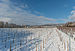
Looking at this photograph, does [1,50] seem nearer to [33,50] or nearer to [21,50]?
[21,50]

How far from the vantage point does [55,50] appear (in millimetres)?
4488

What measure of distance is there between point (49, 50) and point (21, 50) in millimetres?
2199

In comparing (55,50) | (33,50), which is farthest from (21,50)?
(55,50)

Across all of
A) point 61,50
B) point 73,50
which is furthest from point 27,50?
point 73,50

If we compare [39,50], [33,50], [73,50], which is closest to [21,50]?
[33,50]

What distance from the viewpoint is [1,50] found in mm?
4453

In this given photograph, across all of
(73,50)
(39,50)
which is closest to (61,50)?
(73,50)

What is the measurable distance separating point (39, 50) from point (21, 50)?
1.41 m

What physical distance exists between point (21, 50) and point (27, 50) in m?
0.47

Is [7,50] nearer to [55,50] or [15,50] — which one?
[15,50]

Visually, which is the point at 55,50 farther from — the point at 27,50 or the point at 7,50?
the point at 7,50

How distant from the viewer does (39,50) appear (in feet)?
14.2

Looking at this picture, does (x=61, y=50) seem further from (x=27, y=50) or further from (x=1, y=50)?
(x=1, y=50)

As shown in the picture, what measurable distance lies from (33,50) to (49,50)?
49.6 inches
